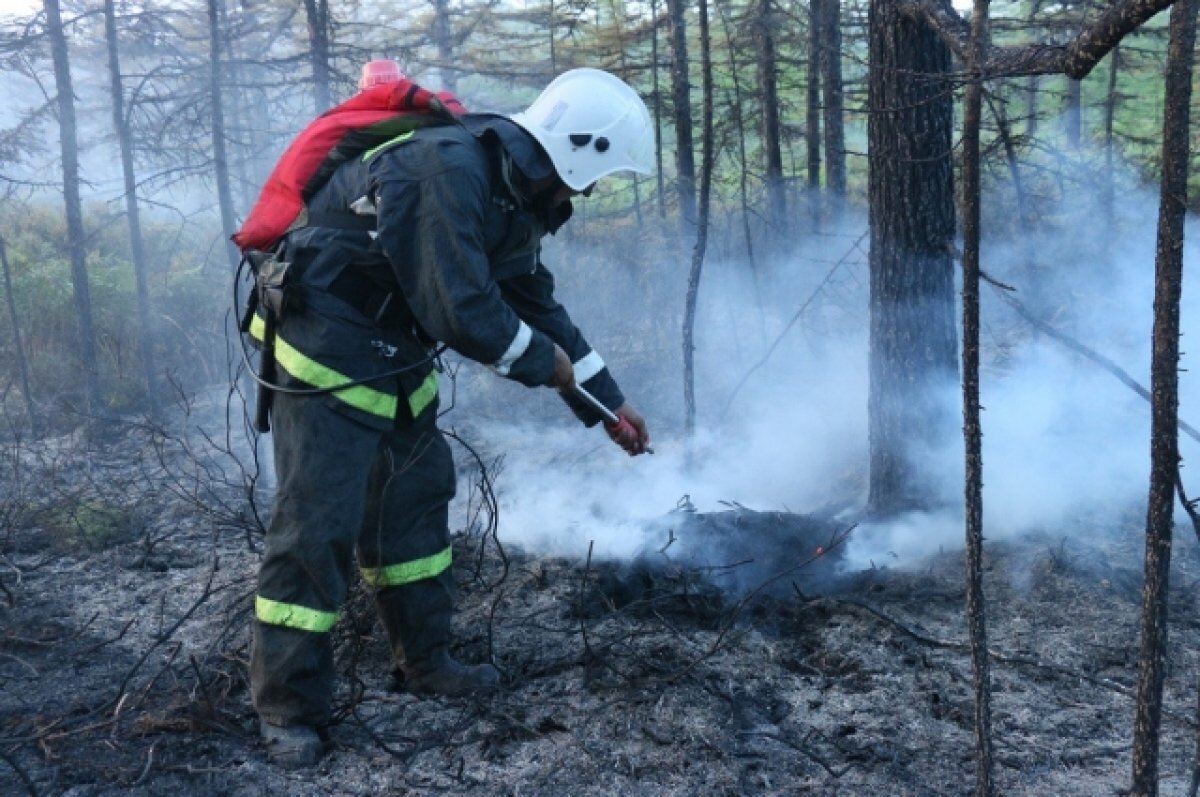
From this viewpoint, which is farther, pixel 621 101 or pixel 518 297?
pixel 518 297

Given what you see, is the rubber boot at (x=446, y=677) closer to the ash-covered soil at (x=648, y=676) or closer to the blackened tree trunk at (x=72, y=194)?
the ash-covered soil at (x=648, y=676)

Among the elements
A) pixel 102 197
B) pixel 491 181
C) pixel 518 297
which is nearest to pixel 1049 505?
pixel 518 297

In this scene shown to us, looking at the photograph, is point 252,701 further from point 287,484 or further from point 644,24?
point 644,24

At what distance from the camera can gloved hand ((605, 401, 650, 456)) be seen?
3.90 meters

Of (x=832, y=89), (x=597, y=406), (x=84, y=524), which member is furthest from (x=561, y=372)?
(x=832, y=89)

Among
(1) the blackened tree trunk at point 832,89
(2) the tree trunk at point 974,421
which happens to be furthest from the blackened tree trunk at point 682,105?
(2) the tree trunk at point 974,421

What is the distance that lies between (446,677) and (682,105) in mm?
8360

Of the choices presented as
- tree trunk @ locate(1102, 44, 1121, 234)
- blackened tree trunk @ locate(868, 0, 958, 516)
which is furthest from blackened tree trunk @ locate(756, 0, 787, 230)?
blackened tree trunk @ locate(868, 0, 958, 516)

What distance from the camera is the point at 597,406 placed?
12.4ft

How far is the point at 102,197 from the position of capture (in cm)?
3083

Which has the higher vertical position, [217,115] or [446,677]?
[217,115]

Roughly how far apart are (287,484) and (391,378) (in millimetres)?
499

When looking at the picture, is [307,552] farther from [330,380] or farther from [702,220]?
[702,220]

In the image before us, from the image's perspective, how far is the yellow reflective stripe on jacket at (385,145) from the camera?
10.6 feet
